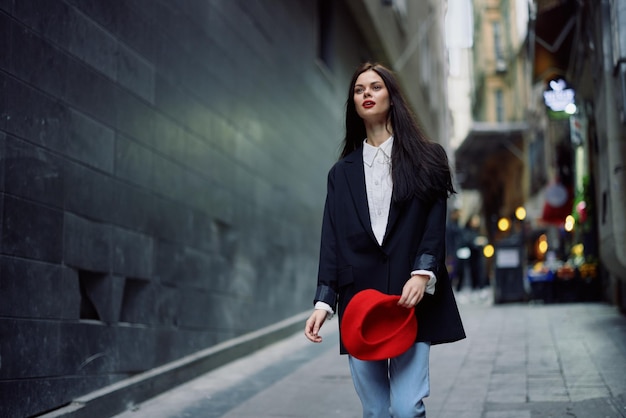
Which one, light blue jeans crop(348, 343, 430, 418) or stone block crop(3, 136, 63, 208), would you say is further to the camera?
stone block crop(3, 136, 63, 208)

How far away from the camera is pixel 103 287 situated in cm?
614

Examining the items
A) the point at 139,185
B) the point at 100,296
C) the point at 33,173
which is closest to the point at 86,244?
the point at 100,296

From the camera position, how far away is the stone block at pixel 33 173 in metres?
4.93

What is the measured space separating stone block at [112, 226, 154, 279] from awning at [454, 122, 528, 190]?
2775cm

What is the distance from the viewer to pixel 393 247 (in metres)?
3.35

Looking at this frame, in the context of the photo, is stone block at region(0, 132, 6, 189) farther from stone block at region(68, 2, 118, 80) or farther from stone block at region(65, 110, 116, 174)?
stone block at region(68, 2, 118, 80)

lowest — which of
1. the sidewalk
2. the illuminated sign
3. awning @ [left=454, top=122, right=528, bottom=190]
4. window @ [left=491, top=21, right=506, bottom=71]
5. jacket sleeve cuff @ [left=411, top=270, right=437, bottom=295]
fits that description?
the sidewalk

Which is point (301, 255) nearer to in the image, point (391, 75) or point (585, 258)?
point (585, 258)

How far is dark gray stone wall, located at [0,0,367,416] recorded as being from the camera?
5.10m

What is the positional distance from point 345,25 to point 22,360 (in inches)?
480

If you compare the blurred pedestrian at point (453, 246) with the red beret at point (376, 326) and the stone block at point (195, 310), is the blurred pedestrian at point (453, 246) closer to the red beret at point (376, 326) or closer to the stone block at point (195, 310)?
the stone block at point (195, 310)

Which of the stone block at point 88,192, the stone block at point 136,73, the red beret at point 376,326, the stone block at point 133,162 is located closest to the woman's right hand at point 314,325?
the red beret at point 376,326

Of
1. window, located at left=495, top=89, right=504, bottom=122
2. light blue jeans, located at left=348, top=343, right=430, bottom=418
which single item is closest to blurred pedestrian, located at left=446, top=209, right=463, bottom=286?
light blue jeans, located at left=348, top=343, right=430, bottom=418

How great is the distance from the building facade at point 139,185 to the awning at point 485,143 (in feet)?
75.2
